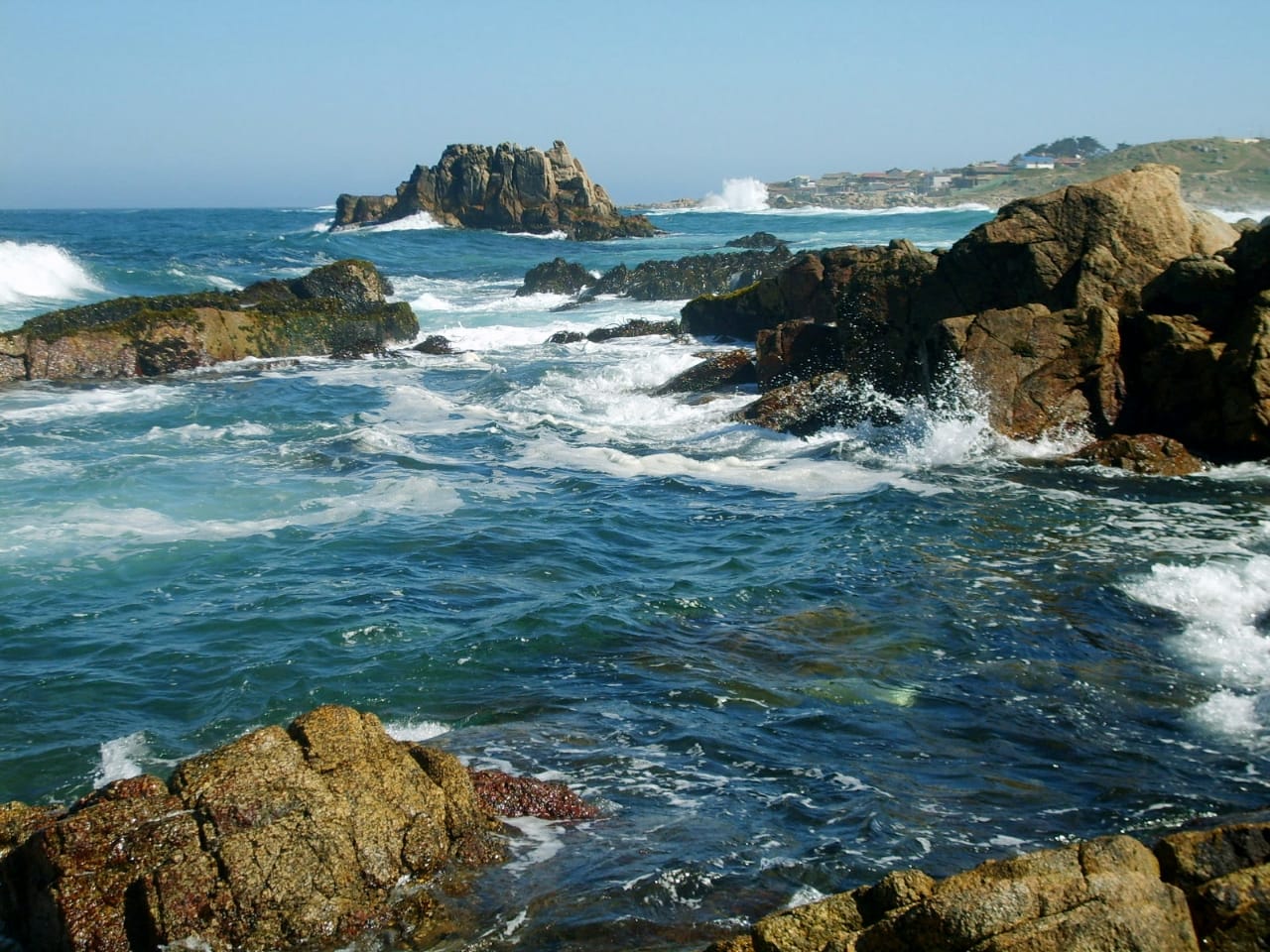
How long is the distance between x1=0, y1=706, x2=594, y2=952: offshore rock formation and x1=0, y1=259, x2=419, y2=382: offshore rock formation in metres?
17.6

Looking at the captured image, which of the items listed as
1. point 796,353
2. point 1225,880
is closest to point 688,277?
point 796,353

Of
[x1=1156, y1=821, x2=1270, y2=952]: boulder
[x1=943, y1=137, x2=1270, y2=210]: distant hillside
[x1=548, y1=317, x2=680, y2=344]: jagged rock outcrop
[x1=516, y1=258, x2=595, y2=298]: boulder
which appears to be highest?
[x1=943, y1=137, x2=1270, y2=210]: distant hillside

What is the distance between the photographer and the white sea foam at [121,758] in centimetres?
627

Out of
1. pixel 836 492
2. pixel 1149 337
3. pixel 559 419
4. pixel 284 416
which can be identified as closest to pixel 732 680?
pixel 836 492

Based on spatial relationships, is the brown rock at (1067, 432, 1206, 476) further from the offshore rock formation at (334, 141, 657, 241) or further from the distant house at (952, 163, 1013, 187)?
the distant house at (952, 163, 1013, 187)

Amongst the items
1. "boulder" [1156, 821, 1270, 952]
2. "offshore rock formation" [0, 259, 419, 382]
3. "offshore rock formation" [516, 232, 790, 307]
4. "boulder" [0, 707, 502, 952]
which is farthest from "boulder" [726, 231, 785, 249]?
"boulder" [1156, 821, 1270, 952]

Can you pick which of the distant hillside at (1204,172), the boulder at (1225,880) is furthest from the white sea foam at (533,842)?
the distant hillside at (1204,172)

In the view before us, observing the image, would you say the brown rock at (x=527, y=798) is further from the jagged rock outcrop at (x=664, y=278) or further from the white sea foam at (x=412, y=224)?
the white sea foam at (x=412, y=224)

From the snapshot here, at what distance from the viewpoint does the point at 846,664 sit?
24.8 ft

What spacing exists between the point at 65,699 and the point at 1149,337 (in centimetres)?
1166

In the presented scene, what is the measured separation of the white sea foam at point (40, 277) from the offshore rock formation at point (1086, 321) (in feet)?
82.2

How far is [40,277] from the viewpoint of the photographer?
33.2m

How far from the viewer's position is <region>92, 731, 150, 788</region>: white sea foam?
627 cm

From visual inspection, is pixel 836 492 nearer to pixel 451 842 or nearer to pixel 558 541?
pixel 558 541
